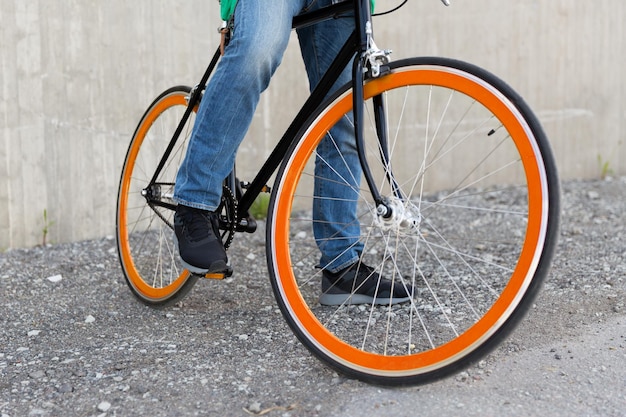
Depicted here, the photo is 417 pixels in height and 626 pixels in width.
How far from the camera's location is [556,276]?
2.96 m

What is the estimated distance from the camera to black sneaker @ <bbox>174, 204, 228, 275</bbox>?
2191 mm

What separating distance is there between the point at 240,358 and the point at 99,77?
2.13m

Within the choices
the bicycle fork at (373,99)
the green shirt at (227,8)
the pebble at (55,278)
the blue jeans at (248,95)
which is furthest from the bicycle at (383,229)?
the pebble at (55,278)

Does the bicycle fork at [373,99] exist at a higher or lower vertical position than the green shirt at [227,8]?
lower

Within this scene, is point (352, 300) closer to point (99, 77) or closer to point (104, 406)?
point (104, 406)

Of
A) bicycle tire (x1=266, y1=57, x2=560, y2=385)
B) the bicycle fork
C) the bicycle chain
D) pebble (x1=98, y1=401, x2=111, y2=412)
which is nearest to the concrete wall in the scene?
bicycle tire (x1=266, y1=57, x2=560, y2=385)

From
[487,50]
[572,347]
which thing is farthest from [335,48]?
[487,50]

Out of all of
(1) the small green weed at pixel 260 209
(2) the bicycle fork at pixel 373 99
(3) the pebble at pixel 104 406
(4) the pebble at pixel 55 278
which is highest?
(2) the bicycle fork at pixel 373 99

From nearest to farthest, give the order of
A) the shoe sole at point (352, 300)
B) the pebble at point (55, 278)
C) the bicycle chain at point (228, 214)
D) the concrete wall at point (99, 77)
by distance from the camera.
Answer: the bicycle chain at point (228, 214) → the shoe sole at point (352, 300) → the pebble at point (55, 278) → the concrete wall at point (99, 77)

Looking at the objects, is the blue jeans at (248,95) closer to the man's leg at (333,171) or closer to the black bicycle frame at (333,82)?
the man's leg at (333,171)

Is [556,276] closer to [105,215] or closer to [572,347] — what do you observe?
[572,347]

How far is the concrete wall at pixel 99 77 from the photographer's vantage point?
142 inches

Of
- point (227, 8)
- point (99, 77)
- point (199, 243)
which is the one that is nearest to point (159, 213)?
point (199, 243)

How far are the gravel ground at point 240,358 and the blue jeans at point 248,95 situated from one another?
1.47 ft
